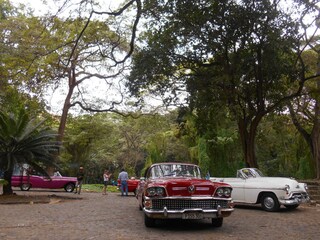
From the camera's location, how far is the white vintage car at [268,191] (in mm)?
12695

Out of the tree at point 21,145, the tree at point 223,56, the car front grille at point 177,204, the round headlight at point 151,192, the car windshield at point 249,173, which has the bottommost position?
the car front grille at point 177,204

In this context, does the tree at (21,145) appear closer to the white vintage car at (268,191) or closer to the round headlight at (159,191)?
the white vintage car at (268,191)

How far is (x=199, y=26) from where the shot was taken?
48.1 ft

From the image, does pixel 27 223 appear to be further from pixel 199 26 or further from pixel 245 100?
pixel 245 100

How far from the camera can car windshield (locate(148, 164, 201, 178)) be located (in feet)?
34.2

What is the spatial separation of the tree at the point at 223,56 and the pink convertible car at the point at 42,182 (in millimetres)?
9401

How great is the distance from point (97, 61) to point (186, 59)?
11.4 meters

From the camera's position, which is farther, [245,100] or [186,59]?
[245,100]

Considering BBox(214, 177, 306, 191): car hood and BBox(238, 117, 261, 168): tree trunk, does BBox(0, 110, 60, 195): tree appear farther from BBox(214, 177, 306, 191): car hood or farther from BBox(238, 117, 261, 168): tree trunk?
BBox(238, 117, 261, 168): tree trunk

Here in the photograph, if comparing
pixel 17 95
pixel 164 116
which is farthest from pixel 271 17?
pixel 164 116

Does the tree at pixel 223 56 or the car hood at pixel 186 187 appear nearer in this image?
the car hood at pixel 186 187

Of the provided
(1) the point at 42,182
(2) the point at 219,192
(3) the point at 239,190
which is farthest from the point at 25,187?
(2) the point at 219,192

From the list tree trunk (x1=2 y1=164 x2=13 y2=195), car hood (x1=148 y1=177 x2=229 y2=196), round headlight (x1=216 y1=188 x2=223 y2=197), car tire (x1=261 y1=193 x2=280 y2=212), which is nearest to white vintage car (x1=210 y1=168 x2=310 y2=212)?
car tire (x1=261 y1=193 x2=280 y2=212)

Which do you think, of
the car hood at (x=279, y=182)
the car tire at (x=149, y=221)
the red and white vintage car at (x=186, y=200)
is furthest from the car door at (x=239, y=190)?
the car tire at (x=149, y=221)
